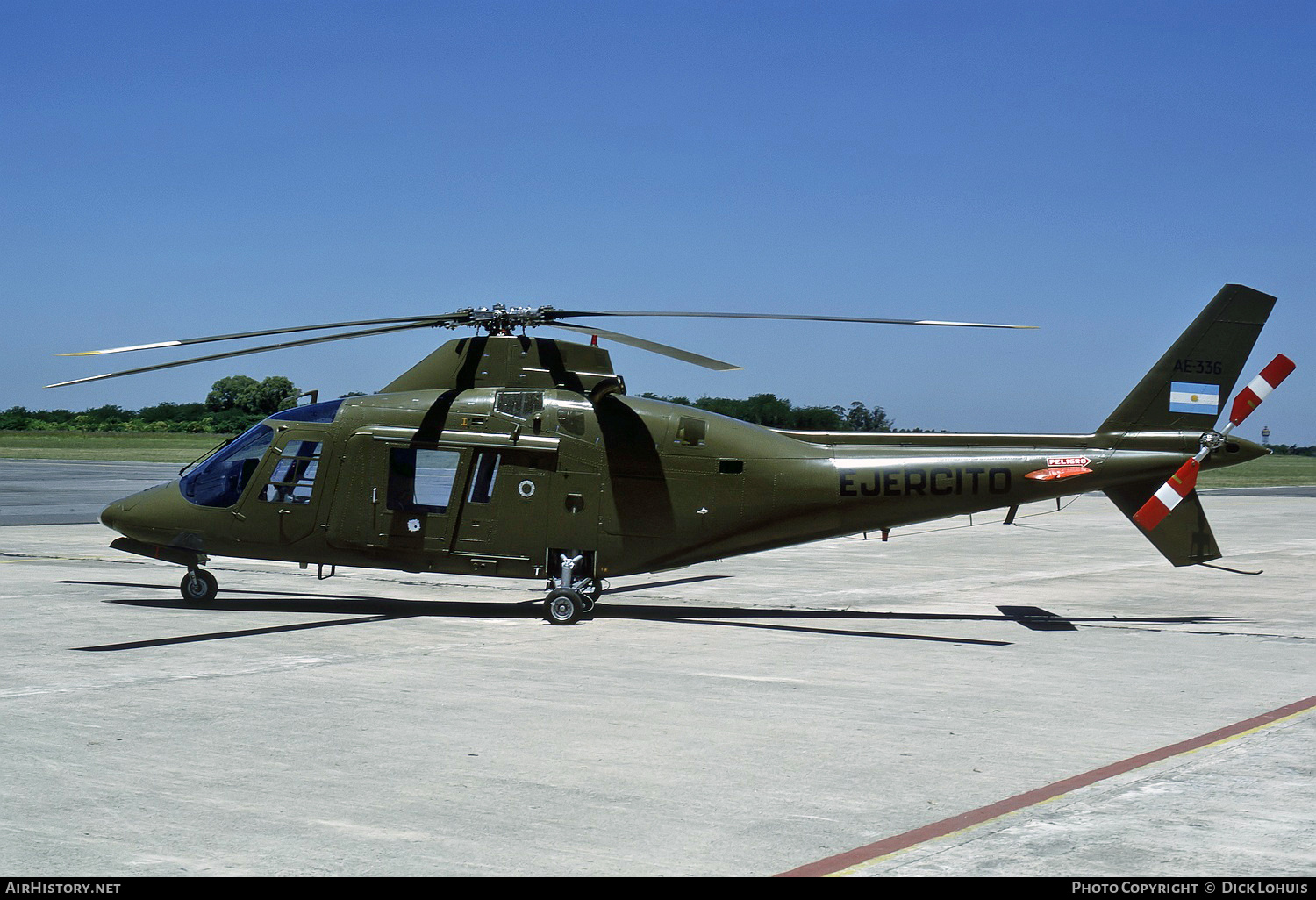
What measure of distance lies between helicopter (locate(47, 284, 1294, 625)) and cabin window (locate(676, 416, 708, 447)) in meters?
0.02

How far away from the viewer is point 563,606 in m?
14.2

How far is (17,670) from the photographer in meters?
10.5

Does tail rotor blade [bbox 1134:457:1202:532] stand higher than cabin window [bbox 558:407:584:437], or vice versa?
cabin window [bbox 558:407:584:437]

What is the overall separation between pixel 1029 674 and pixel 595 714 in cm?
444

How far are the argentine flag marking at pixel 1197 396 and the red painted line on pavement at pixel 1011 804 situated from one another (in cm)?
612

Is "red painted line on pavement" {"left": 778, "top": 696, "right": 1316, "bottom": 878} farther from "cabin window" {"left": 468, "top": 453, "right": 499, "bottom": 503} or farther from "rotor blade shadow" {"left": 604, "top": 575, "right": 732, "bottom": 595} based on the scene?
"rotor blade shadow" {"left": 604, "top": 575, "right": 732, "bottom": 595}

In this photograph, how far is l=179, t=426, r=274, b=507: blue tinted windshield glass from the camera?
48.4 ft

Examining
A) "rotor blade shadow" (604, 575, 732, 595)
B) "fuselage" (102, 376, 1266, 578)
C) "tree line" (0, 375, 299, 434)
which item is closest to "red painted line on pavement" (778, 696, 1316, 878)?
"fuselage" (102, 376, 1266, 578)

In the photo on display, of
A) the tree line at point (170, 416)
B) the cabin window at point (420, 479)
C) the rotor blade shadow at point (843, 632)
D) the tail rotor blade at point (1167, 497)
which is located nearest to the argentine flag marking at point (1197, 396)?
the tail rotor blade at point (1167, 497)

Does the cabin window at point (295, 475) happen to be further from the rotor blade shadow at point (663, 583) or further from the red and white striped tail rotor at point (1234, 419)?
the red and white striped tail rotor at point (1234, 419)

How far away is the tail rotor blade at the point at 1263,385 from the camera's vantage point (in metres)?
14.4

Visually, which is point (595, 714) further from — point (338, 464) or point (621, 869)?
point (338, 464)
